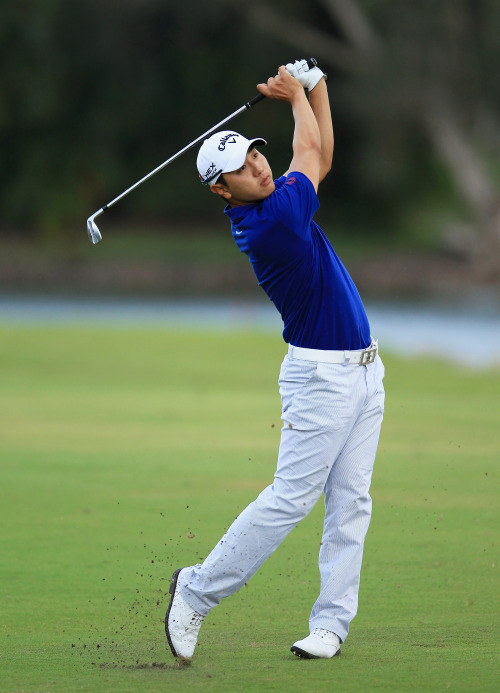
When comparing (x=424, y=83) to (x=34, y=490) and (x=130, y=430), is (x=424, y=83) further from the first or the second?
(x=34, y=490)

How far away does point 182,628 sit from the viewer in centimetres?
420

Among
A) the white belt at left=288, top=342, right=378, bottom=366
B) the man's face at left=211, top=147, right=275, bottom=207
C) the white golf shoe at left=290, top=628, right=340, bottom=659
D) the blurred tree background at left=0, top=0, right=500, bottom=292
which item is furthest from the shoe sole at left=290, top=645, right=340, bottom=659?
the blurred tree background at left=0, top=0, right=500, bottom=292

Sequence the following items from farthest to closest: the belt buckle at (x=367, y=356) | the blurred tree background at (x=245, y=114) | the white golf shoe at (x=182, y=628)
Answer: the blurred tree background at (x=245, y=114), the belt buckle at (x=367, y=356), the white golf shoe at (x=182, y=628)

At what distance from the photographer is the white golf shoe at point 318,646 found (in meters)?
4.24

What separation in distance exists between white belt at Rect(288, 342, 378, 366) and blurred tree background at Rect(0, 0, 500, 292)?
3027cm

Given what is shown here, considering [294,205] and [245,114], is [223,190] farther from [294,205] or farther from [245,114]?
[245,114]

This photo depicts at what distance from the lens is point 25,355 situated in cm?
1748

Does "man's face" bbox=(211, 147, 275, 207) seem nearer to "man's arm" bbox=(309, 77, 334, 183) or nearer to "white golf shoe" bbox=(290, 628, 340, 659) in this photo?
"man's arm" bbox=(309, 77, 334, 183)

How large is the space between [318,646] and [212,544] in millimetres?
2108

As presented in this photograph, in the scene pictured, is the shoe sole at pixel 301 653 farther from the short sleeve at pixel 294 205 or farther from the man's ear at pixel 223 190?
the man's ear at pixel 223 190

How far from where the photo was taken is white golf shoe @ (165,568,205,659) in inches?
165

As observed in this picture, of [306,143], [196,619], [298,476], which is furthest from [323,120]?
[196,619]

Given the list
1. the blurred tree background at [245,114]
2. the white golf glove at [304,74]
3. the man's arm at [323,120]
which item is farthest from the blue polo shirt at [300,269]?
the blurred tree background at [245,114]

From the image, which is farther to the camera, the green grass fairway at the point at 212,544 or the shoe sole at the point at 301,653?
the shoe sole at the point at 301,653
